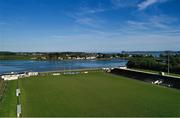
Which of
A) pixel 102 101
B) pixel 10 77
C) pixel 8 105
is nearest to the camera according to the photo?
pixel 8 105

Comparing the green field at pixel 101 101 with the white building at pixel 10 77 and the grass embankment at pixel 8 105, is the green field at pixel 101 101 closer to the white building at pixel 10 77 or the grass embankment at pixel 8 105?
the grass embankment at pixel 8 105

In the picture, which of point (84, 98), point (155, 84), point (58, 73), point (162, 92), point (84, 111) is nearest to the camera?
point (84, 111)

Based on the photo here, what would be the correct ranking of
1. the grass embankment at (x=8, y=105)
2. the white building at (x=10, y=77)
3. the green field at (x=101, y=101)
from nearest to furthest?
the grass embankment at (x=8, y=105), the green field at (x=101, y=101), the white building at (x=10, y=77)

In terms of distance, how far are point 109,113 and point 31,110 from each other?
384 cm

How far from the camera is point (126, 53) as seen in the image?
321ft

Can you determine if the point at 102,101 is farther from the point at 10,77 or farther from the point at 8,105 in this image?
the point at 10,77

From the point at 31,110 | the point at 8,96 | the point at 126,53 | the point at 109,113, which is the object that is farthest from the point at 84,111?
the point at 126,53

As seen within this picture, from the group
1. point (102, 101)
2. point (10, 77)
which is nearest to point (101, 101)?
point (102, 101)

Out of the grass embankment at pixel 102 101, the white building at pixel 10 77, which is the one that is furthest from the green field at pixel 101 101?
the white building at pixel 10 77

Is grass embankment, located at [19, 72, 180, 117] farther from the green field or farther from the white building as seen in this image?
the white building

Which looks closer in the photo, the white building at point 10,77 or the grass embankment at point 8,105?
the grass embankment at point 8,105

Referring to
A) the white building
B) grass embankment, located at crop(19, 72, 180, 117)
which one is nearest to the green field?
grass embankment, located at crop(19, 72, 180, 117)

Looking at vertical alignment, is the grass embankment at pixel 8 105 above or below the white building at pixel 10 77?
below

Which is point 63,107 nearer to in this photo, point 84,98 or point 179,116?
point 84,98
